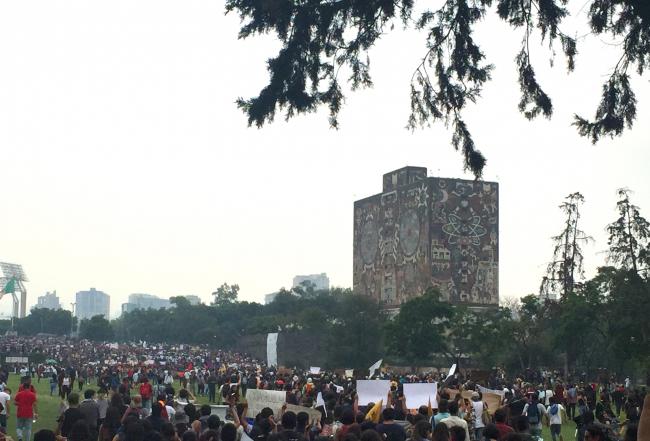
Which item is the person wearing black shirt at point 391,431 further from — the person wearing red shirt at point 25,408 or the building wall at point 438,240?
the building wall at point 438,240

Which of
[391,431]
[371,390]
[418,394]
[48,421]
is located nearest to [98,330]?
[48,421]

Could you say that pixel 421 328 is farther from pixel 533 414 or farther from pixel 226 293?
pixel 226 293

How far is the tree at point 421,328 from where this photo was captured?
229ft

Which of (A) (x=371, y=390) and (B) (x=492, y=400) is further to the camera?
(B) (x=492, y=400)

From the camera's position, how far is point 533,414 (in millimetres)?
A: 21109

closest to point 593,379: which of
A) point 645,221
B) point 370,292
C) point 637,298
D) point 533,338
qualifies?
point 533,338

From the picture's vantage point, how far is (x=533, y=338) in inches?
2525

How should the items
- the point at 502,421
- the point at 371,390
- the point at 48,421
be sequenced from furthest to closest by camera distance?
the point at 48,421 < the point at 371,390 < the point at 502,421

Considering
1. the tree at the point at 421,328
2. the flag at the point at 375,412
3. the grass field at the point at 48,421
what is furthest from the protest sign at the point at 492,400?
the tree at the point at 421,328

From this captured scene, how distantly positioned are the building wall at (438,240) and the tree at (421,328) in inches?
480

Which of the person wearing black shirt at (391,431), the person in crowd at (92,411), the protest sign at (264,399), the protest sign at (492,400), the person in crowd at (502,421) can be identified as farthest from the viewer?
the protest sign at (492,400)

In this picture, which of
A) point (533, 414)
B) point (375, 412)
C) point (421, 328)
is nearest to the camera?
point (375, 412)

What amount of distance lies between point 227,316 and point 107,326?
66.4ft

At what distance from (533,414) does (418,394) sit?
3104 millimetres
